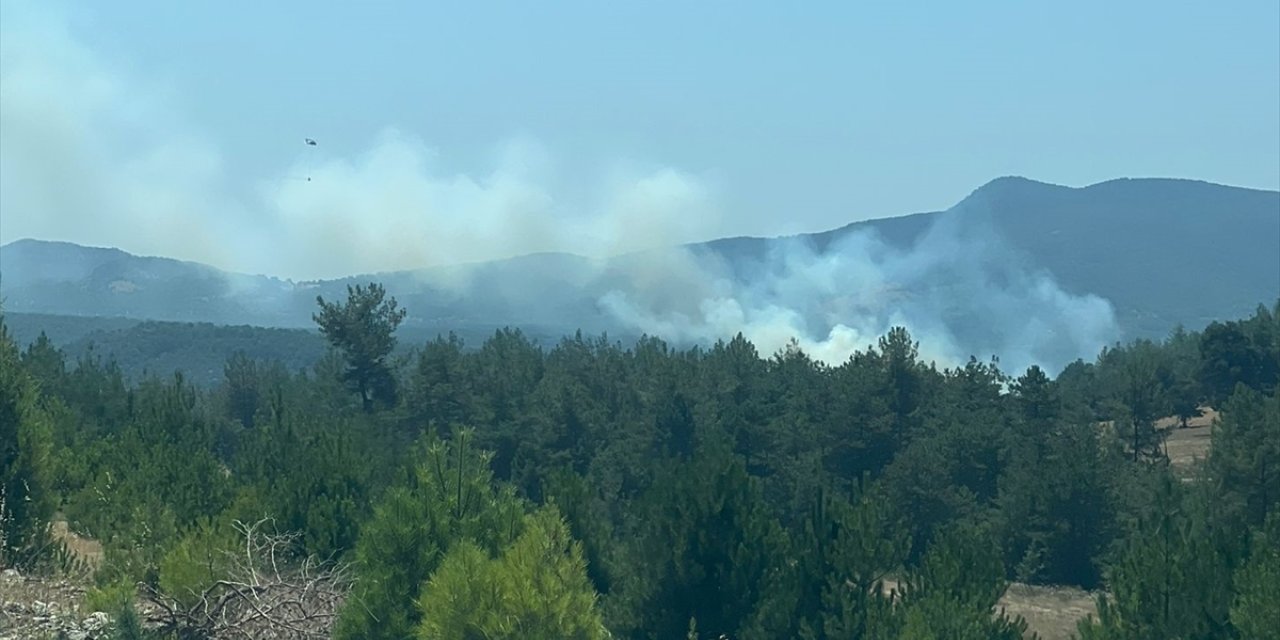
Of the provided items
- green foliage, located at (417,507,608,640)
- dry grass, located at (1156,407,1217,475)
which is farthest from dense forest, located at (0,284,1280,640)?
dry grass, located at (1156,407,1217,475)

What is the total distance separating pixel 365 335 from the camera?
58844 millimetres

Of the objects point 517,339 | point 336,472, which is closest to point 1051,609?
point 336,472

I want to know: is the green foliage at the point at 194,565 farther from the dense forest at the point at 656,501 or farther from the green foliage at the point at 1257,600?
the green foliage at the point at 1257,600

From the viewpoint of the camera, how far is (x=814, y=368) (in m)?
68.1

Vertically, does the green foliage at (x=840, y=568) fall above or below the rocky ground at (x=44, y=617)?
below

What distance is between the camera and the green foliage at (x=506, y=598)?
16797 mm

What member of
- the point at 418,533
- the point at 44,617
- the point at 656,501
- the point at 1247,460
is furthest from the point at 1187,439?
the point at 44,617

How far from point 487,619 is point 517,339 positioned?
6981cm

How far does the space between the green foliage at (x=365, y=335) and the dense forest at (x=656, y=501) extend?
130mm

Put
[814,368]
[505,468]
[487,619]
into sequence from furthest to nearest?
[814,368]
[505,468]
[487,619]

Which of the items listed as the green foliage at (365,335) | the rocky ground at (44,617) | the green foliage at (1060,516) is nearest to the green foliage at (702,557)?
the rocky ground at (44,617)

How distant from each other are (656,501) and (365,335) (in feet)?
116

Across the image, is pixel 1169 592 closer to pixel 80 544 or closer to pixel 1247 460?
pixel 1247 460

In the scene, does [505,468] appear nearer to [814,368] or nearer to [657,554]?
[814,368]
